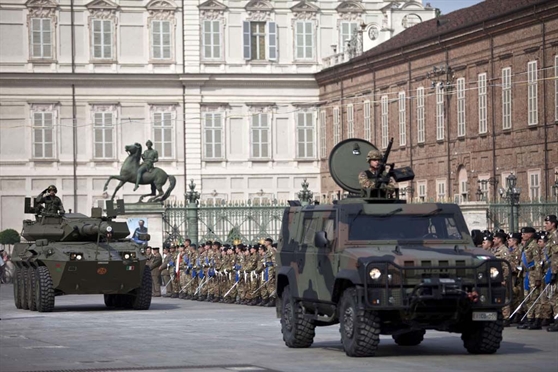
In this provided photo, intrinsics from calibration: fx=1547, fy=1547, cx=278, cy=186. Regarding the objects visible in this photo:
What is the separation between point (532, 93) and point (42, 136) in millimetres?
25891

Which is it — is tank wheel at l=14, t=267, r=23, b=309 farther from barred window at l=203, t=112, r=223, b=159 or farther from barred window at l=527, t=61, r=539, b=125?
barred window at l=203, t=112, r=223, b=159

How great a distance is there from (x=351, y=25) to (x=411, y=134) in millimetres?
12598

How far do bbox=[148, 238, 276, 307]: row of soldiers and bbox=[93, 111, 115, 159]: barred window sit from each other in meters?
25.5

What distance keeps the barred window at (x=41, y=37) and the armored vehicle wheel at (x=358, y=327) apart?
1985 inches

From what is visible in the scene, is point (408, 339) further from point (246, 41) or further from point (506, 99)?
point (246, 41)

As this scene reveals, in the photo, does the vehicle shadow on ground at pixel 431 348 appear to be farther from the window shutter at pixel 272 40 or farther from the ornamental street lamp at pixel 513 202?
the window shutter at pixel 272 40

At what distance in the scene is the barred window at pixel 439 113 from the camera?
56.4 m

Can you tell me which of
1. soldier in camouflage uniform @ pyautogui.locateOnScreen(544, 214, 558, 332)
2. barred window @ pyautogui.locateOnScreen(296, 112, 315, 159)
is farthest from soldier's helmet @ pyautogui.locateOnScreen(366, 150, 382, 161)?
barred window @ pyautogui.locateOnScreen(296, 112, 315, 159)

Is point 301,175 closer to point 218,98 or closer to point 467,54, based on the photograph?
point 218,98

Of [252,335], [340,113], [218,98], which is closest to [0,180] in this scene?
[218,98]

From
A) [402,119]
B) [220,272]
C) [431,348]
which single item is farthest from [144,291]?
[402,119]

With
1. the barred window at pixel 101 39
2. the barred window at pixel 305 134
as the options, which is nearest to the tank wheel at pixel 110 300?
the barred window at pixel 101 39

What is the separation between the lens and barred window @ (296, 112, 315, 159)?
232 ft

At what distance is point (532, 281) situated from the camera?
77.1 ft
